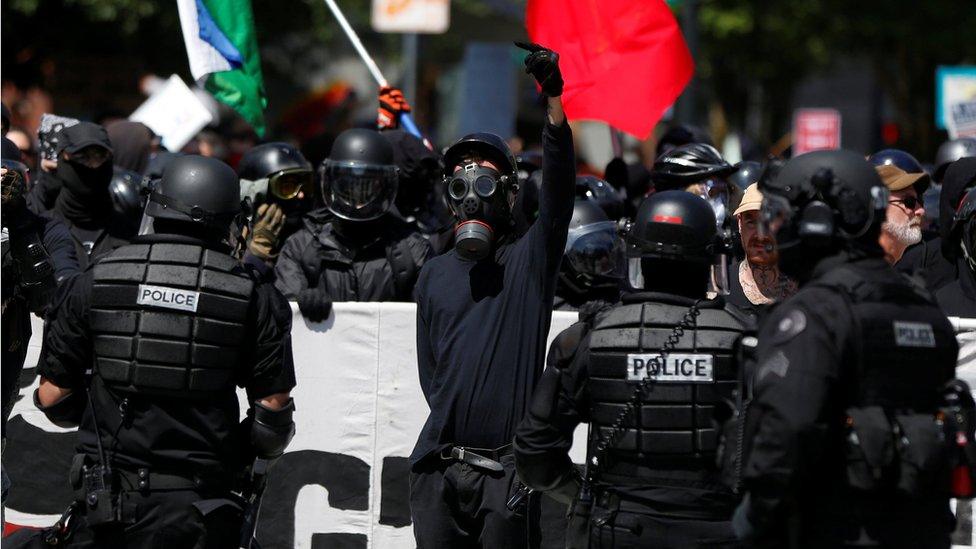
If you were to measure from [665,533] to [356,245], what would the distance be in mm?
3188

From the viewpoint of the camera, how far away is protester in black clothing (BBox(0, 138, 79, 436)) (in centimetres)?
606

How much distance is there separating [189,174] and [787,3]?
2424cm

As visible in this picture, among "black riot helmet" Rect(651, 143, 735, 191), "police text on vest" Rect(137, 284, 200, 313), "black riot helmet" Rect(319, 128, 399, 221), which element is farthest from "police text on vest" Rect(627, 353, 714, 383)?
"black riot helmet" Rect(651, 143, 735, 191)

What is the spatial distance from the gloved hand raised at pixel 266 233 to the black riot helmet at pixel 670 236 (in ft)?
10.9

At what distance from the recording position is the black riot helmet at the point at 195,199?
5.18 meters

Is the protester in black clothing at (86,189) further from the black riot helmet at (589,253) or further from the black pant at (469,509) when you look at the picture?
the black pant at (469,509)

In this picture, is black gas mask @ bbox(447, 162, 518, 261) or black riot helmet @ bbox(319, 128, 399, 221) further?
black riot helmet @ bbox(319, 128, 399, 221)

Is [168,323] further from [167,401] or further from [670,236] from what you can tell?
[670,236]

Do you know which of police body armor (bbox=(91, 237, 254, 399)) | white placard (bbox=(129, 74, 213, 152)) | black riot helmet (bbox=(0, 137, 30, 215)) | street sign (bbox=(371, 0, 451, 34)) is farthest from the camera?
street sign (bbox=(371, 0, 451, 34))

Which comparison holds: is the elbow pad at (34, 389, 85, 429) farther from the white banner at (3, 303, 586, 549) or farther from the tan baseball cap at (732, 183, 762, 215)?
the tan baseball cap at (732, 183, 762, 215)

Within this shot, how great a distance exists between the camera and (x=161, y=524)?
507cm

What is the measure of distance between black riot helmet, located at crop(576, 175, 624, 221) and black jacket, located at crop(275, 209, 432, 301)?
Answer: 41.1 inches

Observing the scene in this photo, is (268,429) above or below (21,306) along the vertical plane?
below

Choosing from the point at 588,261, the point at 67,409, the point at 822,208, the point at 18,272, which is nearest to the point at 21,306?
the point at 18,272
